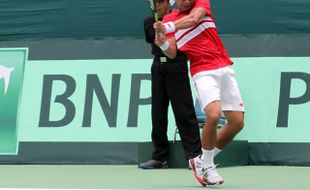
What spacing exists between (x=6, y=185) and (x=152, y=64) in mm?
2392

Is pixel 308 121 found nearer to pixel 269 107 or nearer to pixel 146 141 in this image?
pixel 269 107

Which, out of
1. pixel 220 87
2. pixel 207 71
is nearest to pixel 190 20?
pixel 207 71

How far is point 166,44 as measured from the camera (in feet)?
22.5

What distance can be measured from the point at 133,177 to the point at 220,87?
4.63 ft

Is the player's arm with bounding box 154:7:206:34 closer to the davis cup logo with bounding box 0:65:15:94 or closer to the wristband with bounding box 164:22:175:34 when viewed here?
the wristband with bounding box 164:22:175:34

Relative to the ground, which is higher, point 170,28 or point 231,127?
point 170,28

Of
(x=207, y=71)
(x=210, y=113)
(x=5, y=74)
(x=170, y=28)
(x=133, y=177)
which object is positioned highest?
(x=170, y=28)

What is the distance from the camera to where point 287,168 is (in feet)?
28.4

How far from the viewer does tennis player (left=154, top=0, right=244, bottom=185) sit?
6645 mm

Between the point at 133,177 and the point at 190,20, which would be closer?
the point at 190,20

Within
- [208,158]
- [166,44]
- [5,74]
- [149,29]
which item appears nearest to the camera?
[208,158]

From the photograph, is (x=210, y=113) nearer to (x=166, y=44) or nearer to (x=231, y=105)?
(x=231, y=105)

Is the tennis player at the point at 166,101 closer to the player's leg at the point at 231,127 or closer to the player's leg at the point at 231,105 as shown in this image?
the player's leg at the point at 231,127

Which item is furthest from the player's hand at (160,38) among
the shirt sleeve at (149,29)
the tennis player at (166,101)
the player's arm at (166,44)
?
the shirt sleeve at (149,29)
